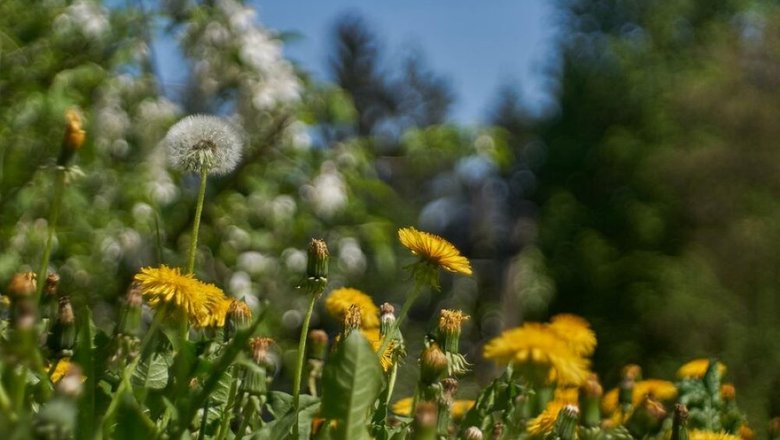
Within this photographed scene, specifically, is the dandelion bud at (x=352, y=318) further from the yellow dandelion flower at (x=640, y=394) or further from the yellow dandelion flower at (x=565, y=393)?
the yellow dandelion flower at (x=640, y=394)

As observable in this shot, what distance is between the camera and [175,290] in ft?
2.31

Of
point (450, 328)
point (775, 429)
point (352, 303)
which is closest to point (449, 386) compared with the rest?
point (450, 328)

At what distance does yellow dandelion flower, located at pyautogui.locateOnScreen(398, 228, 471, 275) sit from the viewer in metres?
0.83

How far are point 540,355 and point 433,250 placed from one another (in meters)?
0.14

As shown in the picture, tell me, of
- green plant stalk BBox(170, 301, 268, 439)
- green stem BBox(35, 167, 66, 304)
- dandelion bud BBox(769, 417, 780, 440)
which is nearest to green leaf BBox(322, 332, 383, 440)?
green plant stalk BBox(170, 301, 268, 439)

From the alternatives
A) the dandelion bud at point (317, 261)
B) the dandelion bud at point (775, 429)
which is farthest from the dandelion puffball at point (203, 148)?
the dandelion bud at point (775, 429)

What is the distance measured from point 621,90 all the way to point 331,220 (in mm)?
8558

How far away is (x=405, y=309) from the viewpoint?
76 centimetres

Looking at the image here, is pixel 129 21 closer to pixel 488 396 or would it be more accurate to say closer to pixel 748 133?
pixel 488 396

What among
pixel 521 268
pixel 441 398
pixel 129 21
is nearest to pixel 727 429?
pixel 441 398

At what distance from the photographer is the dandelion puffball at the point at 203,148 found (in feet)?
2.89

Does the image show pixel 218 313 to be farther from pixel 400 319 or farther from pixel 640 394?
pixel 640 394

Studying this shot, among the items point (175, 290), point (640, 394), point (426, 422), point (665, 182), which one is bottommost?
point (426, 422)

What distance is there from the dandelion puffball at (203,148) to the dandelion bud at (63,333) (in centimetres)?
20
